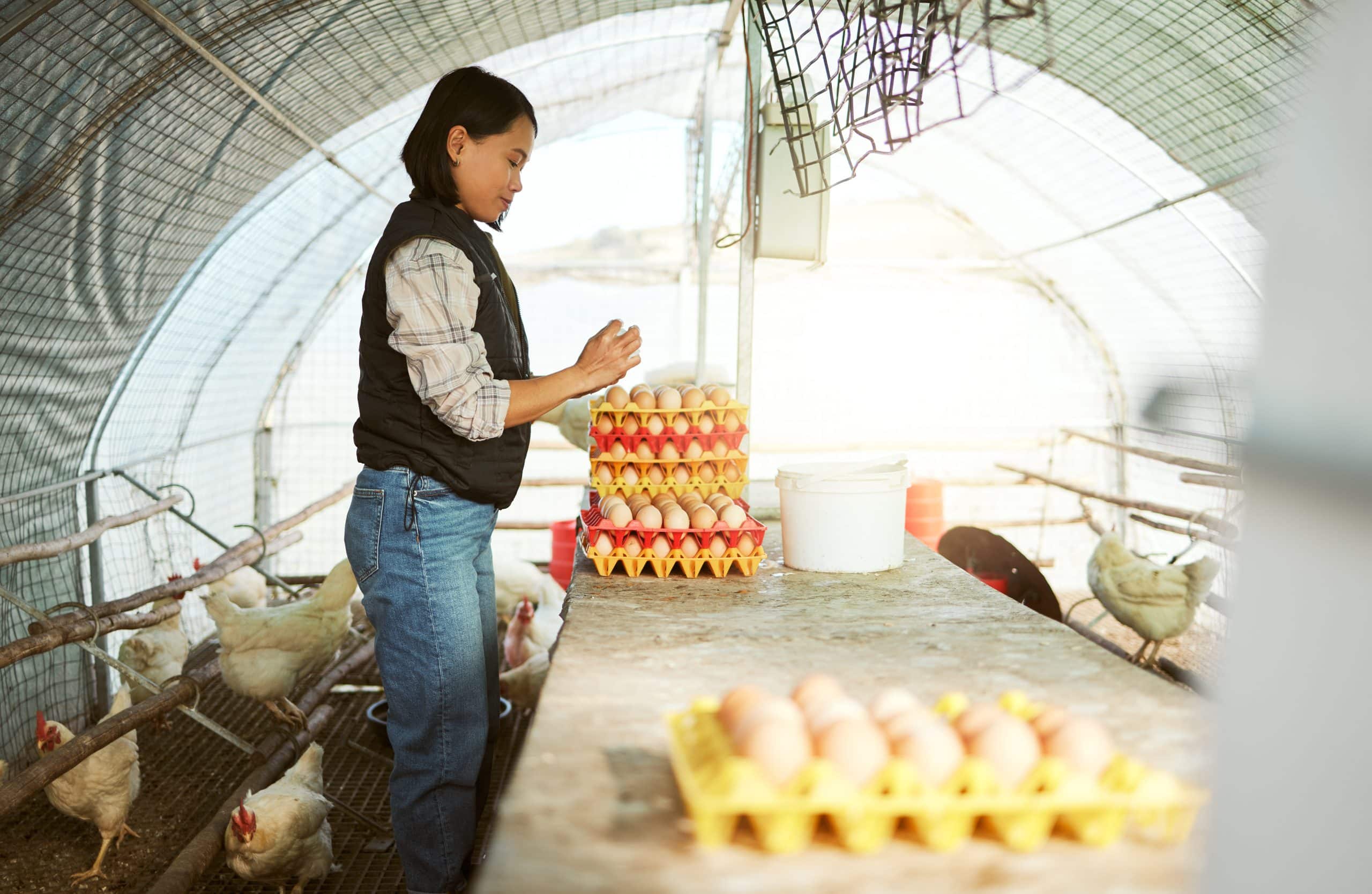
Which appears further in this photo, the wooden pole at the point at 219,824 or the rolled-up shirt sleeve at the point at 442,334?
the wooden pole at the point at 219,824

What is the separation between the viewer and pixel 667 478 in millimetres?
2807

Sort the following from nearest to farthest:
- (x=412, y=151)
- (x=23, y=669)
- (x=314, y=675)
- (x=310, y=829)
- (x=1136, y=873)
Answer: (x=1136, y=873)
(x=412, y=151)
(x=310, y=829)
(x=23, y=669)
(x=314, y=675)

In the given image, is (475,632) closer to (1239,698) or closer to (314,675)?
(1239,698)

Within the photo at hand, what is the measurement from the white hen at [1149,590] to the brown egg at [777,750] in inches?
156

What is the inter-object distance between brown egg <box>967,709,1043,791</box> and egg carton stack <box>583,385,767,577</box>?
1.41m

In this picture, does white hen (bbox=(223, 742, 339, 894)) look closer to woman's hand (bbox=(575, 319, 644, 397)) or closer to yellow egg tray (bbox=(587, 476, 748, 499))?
yellow egg tray (bbox=(587, 476, 748, 499))

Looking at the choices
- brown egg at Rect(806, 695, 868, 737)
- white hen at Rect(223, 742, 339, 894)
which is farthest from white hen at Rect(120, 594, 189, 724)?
brown egg at Rect(806, 695, 868, 737)

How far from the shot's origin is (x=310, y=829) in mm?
2893

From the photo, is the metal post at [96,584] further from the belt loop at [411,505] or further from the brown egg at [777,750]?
the brown egg at [777,750]

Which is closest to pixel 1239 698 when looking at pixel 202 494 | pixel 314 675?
pixel 314 675

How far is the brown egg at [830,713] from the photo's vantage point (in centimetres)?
113

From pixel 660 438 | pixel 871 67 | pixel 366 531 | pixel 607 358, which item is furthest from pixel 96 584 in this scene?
pixel 871 67

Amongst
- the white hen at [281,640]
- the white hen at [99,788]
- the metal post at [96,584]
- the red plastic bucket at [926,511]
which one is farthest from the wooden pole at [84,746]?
the red plastic bucket at [926,511]

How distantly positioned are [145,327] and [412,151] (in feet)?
8.86
